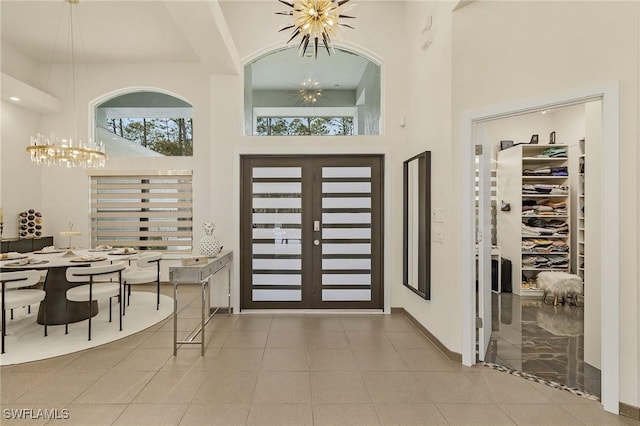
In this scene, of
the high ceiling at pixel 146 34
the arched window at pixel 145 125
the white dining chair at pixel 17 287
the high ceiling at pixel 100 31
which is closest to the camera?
the white dining chair at pixel 17 287

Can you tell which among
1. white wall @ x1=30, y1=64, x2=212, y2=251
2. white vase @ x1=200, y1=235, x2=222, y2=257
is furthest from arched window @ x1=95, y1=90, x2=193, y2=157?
white vase @ x1=200, y1=235, x2=222, y2=257

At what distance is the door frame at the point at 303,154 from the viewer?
16.0ft

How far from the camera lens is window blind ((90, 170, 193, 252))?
6566 millimetres

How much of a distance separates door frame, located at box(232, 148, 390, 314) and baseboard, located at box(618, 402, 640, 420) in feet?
9.05

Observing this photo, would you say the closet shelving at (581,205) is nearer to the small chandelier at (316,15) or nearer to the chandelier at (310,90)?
the chandelier at (310,90)

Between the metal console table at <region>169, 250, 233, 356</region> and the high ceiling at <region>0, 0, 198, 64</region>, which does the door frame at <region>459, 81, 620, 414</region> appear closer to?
the metal console table at <region>169, 250, 233, 356</region>

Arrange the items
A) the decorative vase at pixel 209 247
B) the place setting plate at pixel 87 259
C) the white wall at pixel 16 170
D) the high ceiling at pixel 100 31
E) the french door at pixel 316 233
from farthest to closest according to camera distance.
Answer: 1. the white wall at pixel 16 170
2. the french door at pixel 316 233
3. the high ceiling at pixel 100 31
4. the decorative vase at pixel 209 247
5. the place setting plate at pixel 87 259

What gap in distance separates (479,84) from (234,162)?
3.31m

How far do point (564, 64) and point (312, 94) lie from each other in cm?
327

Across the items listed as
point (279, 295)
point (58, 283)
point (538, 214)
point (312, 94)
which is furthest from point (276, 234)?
point (538, 214)

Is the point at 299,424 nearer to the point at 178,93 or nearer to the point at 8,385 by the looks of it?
the point at 8,385

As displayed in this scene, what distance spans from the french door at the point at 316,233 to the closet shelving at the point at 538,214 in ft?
9.22

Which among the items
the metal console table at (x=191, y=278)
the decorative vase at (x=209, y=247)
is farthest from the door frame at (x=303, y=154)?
the metal console table at (x=191, y=278)

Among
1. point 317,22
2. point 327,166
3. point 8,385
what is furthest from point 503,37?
point 8,385
